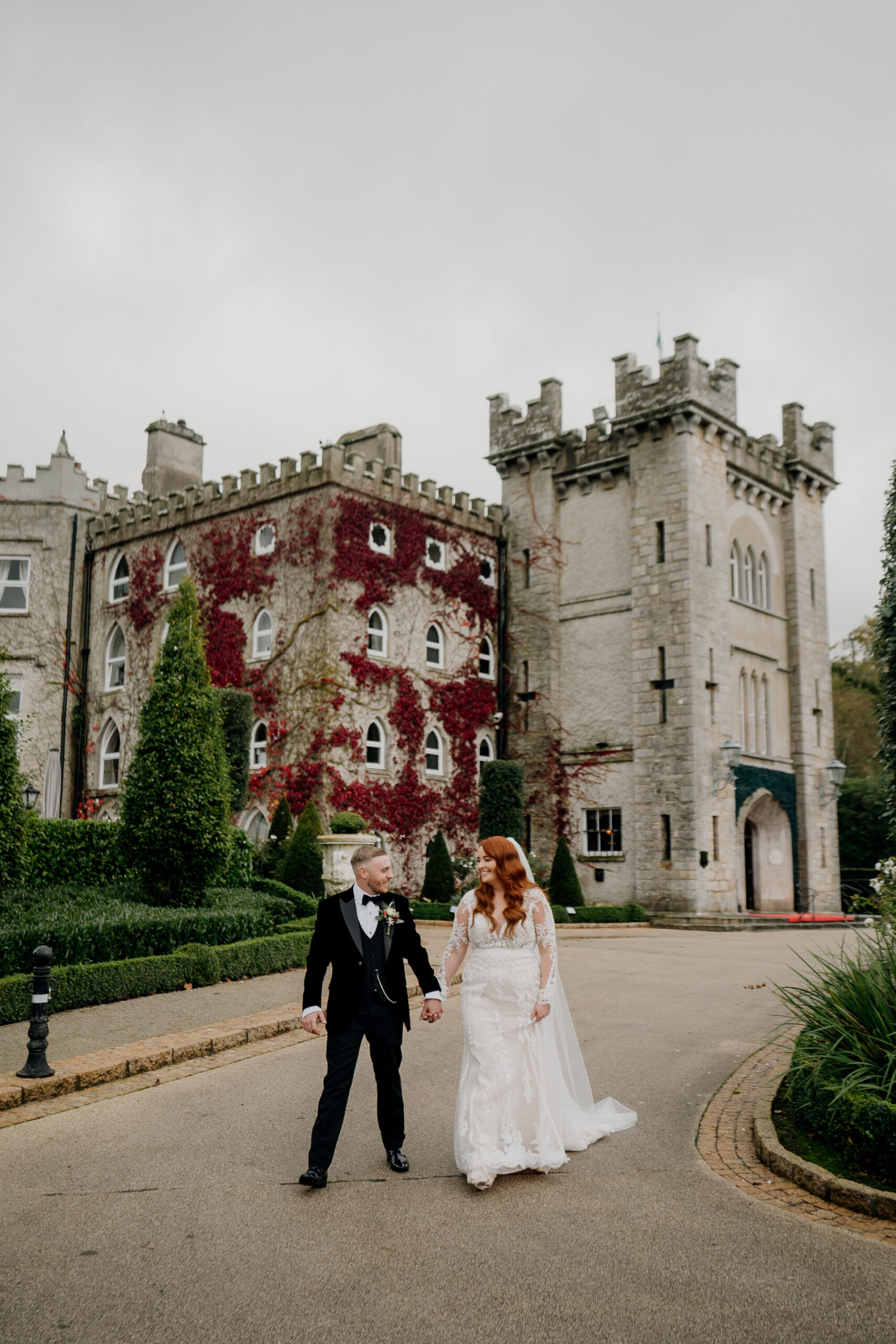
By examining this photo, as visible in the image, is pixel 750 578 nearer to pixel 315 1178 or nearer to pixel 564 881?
pixel 564 881

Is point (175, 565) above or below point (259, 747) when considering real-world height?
above

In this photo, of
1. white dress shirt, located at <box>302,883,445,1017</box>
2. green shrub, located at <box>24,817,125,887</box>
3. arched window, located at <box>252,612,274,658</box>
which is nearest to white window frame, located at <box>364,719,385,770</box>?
arched window, located at <box>252,612,274,658</box>

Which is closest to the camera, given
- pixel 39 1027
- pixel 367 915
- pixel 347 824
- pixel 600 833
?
pixel 367 915

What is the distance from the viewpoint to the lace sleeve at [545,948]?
21.0ft

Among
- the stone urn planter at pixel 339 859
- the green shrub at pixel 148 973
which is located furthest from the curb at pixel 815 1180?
the stone urn planter at pixel 339 859

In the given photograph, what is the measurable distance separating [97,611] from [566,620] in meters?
12.8

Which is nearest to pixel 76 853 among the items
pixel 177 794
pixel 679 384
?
pixel 177 794

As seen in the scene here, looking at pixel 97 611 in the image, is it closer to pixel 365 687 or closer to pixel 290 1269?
pixel 365 687

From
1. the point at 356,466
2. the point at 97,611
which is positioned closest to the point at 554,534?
the point at 356,466

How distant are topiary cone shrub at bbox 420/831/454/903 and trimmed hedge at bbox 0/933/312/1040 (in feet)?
31.4

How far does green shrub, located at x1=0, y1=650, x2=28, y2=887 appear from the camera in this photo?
1243 cm

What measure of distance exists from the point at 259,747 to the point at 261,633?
2777mm

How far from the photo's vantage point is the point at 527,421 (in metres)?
30.1

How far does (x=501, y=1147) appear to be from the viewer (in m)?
6.03
